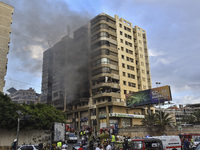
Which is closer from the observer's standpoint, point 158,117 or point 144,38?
point 158,117

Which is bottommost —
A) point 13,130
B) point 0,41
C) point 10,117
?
point 13,130

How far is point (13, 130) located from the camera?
20.2 meters

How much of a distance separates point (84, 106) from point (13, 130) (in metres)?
29.7

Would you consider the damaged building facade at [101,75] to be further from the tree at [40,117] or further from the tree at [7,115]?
the tree at [7,115]

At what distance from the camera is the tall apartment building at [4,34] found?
112 feet

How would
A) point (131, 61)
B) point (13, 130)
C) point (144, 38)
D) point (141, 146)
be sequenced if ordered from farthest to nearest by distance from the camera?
point (144, 38), point (131, 61), point (13, 130), point (141, 146)

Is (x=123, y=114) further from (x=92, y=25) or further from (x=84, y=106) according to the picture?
(x=92, y=25)

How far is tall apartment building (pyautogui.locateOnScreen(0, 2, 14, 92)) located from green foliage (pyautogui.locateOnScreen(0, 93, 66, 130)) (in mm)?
13561

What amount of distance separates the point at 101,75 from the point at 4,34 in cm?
2282

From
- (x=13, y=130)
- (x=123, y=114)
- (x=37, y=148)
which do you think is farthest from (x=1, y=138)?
(x=123, y=114)

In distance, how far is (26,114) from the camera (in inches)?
819

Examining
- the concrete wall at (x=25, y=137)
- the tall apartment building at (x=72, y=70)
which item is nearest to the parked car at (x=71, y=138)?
the concrete wall at (x=25, y=137)

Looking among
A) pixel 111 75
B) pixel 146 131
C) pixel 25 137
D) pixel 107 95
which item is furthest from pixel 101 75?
pixel 25 137

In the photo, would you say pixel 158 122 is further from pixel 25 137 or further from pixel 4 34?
pixel 4 34
